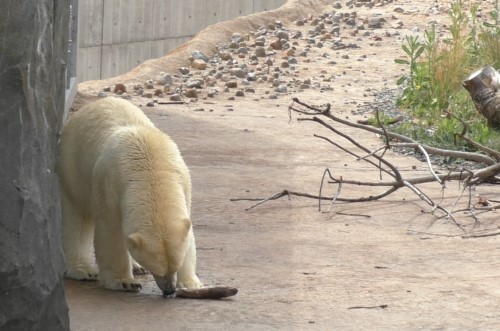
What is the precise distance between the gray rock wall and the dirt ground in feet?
4.01

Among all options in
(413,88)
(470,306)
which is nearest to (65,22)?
(470,306)

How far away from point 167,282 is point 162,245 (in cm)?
24

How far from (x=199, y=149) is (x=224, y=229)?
2.66 meters

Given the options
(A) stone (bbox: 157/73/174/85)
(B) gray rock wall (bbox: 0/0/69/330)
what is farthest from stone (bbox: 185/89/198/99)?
(B) gray rock wall (bbox: 0/0/69/330)

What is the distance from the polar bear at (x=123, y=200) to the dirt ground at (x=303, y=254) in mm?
188

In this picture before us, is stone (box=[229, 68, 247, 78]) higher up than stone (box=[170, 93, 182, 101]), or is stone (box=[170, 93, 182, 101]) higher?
stone (box=[229, 68, 247, 78])

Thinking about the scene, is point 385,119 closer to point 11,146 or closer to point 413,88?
point 413,88

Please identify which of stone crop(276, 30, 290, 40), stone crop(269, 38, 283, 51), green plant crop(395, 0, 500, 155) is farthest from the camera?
stone crop(276, 30, 290, 40)

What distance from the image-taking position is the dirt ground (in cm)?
541

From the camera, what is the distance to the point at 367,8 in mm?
18172

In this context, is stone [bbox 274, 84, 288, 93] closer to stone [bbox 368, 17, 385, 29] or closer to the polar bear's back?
stone [bbox 368, 17, 385, 29]

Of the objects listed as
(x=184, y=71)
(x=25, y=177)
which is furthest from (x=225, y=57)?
(x=25, y=177)

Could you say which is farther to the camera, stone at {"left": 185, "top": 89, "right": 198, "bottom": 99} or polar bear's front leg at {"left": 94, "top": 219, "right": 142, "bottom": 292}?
stone at {"left": 185, "top": 89, "right": 198, "bottom": 99}

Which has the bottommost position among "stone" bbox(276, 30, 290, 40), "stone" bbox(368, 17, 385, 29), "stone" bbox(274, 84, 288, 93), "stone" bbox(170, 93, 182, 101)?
"stone" bbox(170, 93, 182, 101)
